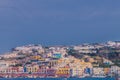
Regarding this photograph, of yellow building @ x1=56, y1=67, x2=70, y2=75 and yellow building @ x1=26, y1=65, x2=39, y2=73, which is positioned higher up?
yellow building @ x1=26, y1=65, x2=39, y2=73

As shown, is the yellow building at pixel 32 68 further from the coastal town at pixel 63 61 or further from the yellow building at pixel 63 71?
the yellow building at pixel 63 71

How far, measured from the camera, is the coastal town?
103562mm

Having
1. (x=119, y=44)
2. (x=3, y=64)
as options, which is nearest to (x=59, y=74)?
(x=3, y=64)

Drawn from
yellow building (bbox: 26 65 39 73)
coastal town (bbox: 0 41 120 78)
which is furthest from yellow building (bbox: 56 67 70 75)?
yellow building (bbox: 26 65 39 73)

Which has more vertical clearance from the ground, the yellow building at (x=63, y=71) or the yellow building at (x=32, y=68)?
the yellow building at (x=32, y=68)

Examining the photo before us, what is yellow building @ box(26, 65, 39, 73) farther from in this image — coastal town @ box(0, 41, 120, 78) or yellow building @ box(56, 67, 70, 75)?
yellow building @ box(56, 67, 70, 75)

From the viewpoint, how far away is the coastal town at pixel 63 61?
103562 mm

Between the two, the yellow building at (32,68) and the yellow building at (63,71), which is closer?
the yellow building at (63,71)

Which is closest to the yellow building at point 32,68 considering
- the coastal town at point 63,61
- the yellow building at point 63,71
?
the coastal town at point 63,61

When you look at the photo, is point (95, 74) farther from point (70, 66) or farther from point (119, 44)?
point (119, 44)

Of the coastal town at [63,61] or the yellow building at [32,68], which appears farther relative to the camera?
the yellow building at [32,68]

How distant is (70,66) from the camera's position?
108312mm

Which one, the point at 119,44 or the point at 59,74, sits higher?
the point at 119,44

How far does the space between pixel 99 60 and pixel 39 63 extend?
1150 cm
